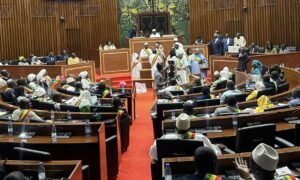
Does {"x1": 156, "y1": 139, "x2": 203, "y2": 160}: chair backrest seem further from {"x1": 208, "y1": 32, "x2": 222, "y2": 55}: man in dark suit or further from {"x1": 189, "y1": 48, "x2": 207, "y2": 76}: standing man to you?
{"x1": 208, "y1": 32, "x2": 222, "y2": 55}: man in dark suit

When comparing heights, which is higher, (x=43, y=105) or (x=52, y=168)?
(x=43, y=105)

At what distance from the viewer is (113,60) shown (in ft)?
66.6

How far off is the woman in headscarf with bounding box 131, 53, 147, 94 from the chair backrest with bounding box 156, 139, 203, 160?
11544 millimetres

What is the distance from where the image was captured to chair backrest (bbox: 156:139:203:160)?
4977mm

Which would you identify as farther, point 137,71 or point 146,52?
point 146,52

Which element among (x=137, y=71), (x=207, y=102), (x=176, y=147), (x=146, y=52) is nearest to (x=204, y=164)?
(x=176, y=147)

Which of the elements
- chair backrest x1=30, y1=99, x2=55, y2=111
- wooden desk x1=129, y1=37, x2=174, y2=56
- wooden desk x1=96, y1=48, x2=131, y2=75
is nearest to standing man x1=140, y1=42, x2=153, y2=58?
wooden desk x1=129, y1=37, x2=174, y2=56

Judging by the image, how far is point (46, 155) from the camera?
15.9 feet

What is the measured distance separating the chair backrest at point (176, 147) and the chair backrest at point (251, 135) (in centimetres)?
69

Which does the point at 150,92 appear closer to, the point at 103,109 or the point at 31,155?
the point at 103,109

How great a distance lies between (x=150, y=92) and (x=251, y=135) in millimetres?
11440

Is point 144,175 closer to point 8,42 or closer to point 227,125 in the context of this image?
point 227,125

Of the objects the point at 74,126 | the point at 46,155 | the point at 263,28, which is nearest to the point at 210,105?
the point at 74,126

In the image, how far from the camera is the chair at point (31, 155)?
487 centimetres
